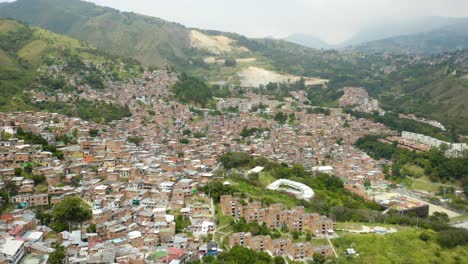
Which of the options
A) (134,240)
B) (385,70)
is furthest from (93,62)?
(385,70)

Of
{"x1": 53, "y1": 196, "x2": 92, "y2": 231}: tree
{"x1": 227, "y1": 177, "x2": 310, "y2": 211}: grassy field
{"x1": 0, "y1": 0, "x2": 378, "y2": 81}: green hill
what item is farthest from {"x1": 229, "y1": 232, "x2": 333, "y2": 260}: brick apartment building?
{"x1": 0, "y1": 0, "x2": 378, "y2": 81}: green hill

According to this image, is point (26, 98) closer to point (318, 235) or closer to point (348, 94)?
point (318, 235)

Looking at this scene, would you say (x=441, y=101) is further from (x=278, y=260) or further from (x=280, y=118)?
(x=278, y=260)

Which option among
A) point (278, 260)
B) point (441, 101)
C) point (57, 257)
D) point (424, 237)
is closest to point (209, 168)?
point (278, 260)

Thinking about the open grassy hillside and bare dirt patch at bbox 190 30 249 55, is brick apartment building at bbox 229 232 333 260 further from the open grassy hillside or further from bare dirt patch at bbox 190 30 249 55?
bare dirt patch at bbox 190 30 249 55

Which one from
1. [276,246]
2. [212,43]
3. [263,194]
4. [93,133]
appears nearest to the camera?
[276,246]

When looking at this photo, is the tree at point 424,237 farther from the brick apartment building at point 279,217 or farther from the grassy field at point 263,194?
the grassy field at point 263,194
